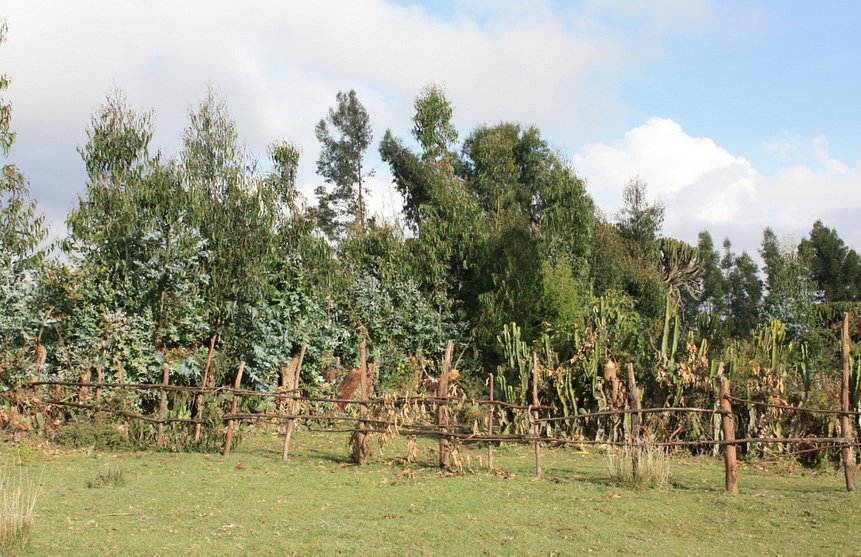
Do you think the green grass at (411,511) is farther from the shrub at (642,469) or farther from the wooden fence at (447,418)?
the wooden fence at (447,418)

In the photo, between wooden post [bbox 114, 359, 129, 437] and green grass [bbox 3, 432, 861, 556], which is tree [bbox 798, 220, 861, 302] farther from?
wooden post [bbox 114, 359, 129, 437]

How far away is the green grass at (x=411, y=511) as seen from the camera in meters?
6.11

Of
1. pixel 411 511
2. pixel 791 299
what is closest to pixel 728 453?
pixel 411 511

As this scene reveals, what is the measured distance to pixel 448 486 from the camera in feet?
27.9

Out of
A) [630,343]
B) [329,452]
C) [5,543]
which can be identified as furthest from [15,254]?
[630,343]

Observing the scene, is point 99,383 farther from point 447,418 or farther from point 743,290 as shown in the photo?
point 743,290

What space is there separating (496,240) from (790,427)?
361 inches

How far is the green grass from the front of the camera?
241 inches

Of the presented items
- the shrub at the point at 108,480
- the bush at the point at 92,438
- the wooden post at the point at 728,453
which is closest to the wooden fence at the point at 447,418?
the wooden post at the point at 728,453

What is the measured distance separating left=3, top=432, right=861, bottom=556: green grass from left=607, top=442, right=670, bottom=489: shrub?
0.55ft

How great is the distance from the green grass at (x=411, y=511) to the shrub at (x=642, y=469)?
17 cm

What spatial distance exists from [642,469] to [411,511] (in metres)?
2.71

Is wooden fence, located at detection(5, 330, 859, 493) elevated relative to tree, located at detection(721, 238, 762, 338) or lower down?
lower down

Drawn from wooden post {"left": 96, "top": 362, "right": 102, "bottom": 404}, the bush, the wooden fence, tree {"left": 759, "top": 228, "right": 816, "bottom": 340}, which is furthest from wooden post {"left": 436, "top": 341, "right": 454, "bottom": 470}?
tree {"left": 759, "top": 228, "right": 816, "bottom": 340}
